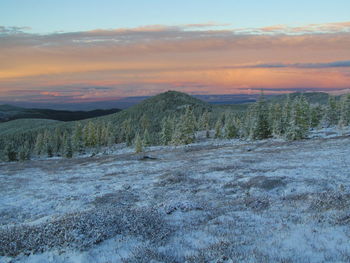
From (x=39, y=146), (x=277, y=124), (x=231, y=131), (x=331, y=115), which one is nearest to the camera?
(x=277, y=124)

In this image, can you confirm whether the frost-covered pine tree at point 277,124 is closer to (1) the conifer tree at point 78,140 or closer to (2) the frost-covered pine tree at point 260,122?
(2) the frost-covered pine tree at point 260,122

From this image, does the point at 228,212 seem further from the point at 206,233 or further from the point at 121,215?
the point at 121,215

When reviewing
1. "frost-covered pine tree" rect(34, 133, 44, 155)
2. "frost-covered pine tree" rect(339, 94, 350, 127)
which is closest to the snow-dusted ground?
"frost-covered pine tree" rect(339, 94, 350, 127)

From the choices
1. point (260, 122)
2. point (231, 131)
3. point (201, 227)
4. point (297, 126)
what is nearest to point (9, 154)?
point (231, 131)

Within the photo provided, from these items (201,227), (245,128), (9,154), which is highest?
(201,227)

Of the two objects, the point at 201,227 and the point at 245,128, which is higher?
the point at 201,227

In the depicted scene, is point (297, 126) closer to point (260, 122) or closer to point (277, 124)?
point (277, 124)

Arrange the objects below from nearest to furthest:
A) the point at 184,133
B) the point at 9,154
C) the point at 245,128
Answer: the point at 184,133
the point at 245,128
the point at 9,154

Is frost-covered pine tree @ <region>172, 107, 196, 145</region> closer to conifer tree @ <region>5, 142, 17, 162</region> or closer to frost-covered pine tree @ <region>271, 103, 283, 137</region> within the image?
frost-covered pine tree @ <region>271, 103, 283, 137</region>

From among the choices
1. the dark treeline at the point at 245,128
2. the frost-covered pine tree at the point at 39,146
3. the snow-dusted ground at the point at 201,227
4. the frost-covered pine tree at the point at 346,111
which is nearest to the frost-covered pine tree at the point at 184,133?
the dark treeline at the point at 245,128

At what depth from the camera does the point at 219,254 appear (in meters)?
8.12

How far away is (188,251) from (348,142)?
4097 cm

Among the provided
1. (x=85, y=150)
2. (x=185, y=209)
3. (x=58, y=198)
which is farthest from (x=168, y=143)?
(x=185, y=209)

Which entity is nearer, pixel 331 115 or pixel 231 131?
pixel 231 131
